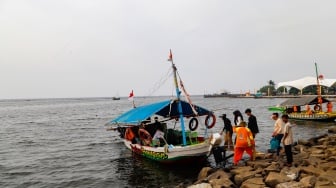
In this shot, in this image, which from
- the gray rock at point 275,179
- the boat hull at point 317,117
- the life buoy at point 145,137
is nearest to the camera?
the gray rock at point 275,179

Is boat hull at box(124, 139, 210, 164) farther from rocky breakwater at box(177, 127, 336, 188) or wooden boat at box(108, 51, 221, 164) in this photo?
rocky breakwater at box(177, 127, 336, 188)

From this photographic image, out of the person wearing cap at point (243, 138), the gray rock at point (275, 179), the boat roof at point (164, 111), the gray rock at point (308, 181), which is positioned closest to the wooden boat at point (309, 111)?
the boat roof at point (164, 111)

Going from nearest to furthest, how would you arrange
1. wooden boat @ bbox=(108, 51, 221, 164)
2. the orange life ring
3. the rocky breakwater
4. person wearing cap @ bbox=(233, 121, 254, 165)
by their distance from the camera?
the rocky breakwater < person wearing cap @ bbox=(233, 121, 254, 165) < wooden boat @ bbox=(108, 51, 221, 164) < the orange life ring

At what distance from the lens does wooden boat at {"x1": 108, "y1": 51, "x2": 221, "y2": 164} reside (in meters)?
17.1

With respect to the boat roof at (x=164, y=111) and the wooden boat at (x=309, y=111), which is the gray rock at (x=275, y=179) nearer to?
the boat roof at (x=164, y=111)

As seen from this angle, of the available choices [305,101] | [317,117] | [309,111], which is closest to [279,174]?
[317,117]

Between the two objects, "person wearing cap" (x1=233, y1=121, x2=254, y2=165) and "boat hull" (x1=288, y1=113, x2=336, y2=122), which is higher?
"person wearing cap" (x1=233, y1=121, x2=254, y2=165)

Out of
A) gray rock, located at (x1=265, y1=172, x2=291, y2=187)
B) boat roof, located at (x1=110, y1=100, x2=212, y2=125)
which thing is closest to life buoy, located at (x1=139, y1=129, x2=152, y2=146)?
boat roof, located at (x1=110, y1=100, x2=212, y2=125)

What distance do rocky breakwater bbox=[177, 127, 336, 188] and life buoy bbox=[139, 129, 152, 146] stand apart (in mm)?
5747

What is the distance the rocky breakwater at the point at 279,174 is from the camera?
10529 mm

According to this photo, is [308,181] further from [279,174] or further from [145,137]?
[145,137]

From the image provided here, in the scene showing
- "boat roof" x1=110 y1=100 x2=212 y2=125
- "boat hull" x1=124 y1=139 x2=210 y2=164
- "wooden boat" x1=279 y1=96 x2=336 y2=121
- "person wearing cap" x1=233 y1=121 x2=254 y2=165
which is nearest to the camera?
"person wearing cap" x1=233 y1=121 x2=254 y2=165

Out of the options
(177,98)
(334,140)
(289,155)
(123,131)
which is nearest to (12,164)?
(123,131)

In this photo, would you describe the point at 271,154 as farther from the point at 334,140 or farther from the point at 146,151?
the point at 146,151
